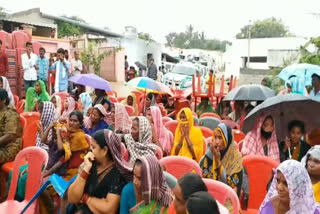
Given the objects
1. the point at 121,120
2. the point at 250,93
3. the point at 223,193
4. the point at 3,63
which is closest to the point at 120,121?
the point at 121,120

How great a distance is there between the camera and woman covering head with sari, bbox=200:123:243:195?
3752 mm

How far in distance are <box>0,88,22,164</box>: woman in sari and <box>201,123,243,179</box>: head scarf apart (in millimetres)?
2424

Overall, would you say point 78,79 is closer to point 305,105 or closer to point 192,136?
point 192,136

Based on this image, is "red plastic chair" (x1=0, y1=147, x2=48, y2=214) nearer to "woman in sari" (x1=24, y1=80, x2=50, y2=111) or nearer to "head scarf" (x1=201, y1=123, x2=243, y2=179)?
"head scarf" (x1=201, y1=123, x2=243, y2=179)

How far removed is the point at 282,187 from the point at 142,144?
6.18 feet

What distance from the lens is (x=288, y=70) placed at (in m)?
6.96

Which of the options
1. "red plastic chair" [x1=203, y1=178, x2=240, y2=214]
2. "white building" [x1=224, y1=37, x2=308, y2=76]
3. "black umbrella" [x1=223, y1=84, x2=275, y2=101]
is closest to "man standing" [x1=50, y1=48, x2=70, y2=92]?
"black umbrella" [x1=223, y1=84, x2=275, y2=101]

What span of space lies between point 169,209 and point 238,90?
4055mm

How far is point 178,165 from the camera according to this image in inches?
148

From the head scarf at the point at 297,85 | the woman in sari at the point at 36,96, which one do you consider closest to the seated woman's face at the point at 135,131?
the woman in sari at the point at 36,96

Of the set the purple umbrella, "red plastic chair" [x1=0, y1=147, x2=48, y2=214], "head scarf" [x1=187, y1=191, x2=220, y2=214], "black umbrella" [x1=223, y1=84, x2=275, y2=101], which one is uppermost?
the purple umbrella

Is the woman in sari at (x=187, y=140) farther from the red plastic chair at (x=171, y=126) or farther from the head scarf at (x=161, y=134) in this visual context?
the red plastic chair at (x=171, y=126)

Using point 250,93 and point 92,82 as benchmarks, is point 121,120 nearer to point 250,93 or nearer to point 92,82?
point 92,82

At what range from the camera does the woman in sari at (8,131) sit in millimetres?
4566
